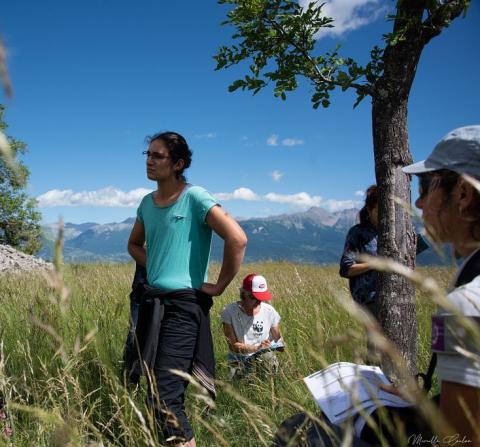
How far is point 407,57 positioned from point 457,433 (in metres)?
3.05

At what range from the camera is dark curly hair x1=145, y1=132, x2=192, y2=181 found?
317cm

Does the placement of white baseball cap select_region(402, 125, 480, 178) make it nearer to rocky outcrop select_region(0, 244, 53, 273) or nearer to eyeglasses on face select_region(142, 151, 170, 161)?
eyeglasses on face select_region(142, 151, 170, 161)

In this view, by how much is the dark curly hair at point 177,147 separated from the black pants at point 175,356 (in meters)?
0.95

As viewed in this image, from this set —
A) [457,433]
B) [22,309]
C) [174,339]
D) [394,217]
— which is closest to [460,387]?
[457,433]

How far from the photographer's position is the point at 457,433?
106cm

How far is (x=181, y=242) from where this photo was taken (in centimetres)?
290

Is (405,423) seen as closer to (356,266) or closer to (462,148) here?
(462,148)

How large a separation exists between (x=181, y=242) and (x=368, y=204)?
1.95 meters

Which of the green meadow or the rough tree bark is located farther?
the rough tree bark

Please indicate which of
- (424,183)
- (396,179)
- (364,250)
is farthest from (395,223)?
(424,183)

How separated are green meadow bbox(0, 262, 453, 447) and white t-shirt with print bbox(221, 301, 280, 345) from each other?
29 cm

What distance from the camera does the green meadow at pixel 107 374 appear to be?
67.8 inches

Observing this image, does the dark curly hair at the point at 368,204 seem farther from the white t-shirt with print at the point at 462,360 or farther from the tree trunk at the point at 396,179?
the white t-shirt with print at the point at 462,360

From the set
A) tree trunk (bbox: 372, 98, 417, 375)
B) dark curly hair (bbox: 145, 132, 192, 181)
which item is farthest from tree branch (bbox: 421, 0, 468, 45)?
dark curly hair (bbox: 145, 132, 192, 181)
